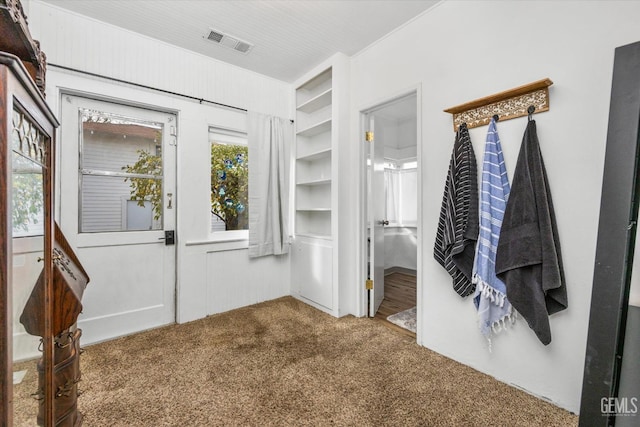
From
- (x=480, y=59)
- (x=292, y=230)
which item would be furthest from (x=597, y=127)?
(x=292, y=230)

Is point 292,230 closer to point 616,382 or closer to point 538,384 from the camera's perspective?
point 538,384

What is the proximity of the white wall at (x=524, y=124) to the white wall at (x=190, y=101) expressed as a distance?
70.9 inches

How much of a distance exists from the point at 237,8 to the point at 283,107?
1.34 m

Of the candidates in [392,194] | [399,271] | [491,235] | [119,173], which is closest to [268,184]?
[119,173]

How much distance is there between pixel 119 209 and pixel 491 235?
301 cm

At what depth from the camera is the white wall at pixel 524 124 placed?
147cm

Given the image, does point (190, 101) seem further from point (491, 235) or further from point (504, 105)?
point (491, 235)

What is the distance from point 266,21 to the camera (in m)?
2.36

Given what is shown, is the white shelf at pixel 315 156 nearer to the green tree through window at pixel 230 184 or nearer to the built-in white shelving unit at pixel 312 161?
the built-in white shelving unit at pixel 312 161

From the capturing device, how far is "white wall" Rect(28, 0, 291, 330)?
87.4 inches

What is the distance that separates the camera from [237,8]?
220cm

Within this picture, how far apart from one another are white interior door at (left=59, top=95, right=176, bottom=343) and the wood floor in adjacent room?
2186mm

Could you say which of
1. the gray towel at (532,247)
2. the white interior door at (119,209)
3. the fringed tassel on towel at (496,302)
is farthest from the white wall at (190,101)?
the gray towel at (532,247)

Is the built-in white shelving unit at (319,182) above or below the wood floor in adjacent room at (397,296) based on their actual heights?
above
